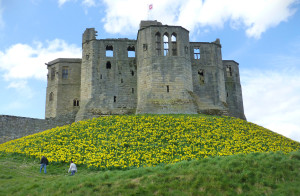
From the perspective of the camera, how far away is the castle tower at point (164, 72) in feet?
119

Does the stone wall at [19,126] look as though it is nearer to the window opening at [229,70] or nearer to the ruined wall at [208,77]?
the ruined wall at [208,77]

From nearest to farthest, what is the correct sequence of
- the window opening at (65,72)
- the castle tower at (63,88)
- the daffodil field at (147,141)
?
1. the daffodil field at (147,141)
2. the castle tower at (63,88)
3. the window opening at (65,72)

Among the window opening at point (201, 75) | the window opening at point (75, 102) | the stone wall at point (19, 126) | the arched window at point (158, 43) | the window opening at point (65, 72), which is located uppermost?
the arched window at point (158, 43)

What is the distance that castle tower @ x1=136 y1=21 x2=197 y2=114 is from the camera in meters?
36.1

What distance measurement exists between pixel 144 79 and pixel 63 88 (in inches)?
479

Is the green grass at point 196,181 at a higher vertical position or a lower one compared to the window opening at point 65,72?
lower

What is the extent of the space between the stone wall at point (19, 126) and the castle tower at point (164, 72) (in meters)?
11.1

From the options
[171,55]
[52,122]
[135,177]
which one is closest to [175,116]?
[171,55]

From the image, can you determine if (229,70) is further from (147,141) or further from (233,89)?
(147,141)

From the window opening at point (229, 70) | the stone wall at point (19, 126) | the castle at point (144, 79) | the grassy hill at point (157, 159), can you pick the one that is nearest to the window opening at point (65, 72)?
the castle at point (144, 79)

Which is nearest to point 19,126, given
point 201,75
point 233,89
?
point 201,75

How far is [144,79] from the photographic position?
1481 inches

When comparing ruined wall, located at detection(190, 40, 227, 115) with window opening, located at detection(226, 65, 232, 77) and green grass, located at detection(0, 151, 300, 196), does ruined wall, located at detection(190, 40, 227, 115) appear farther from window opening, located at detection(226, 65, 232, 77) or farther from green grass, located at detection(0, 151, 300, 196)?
green grass, located at detection(0, 151, 300, 196)

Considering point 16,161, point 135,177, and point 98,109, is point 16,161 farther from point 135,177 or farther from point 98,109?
point 98,109
